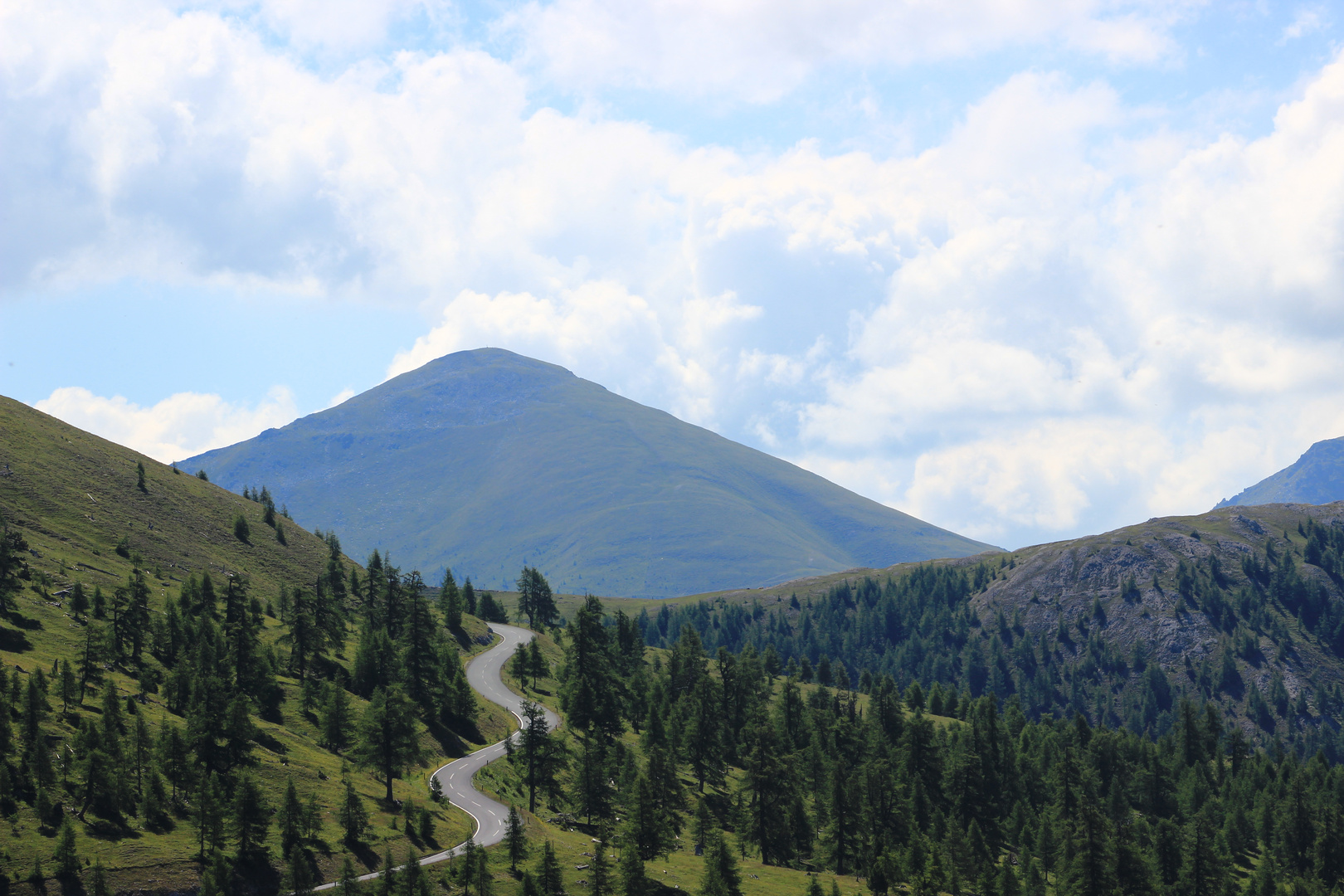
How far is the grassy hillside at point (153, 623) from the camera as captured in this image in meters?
69.6

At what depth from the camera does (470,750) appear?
11256 centimetres

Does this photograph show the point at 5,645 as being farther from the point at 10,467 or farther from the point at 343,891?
the point at 10,467

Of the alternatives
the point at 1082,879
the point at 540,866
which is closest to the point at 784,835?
the point at 1082,879

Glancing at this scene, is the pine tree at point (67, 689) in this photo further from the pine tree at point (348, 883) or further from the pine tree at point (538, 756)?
the pine tree at point (538, 756)

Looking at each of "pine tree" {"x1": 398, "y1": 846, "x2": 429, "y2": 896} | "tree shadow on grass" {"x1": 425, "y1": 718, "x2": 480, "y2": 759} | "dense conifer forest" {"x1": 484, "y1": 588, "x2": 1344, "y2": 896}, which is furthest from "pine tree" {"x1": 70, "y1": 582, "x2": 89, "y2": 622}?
"pine tree" {"x1": 398, "y1": 846, "x2": 429, "y2": 896}

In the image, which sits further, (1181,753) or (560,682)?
(1181,753)

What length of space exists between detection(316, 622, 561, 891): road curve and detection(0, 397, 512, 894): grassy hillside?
5.99 feet

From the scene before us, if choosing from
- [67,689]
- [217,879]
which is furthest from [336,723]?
[217,879]

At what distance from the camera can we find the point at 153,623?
107 meters

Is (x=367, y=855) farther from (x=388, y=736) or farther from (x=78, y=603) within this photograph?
(x=78, y=603)

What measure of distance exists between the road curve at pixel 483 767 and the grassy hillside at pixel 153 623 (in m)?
1.83

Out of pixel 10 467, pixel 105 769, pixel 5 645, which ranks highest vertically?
pixel 10 467

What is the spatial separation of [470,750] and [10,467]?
281 feet

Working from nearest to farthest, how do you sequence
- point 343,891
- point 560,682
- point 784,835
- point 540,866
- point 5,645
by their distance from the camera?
point 343,891
point 540,866
point 5,645
point 784,835
point 560,682
